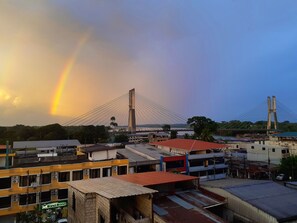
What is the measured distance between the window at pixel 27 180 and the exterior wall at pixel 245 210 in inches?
566

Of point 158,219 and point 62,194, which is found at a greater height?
point 158,219

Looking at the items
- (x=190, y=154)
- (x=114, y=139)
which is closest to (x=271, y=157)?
(x=190, y=154)

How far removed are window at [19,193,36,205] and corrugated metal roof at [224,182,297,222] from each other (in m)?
15.0

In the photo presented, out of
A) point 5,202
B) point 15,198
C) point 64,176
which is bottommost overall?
point 5,202

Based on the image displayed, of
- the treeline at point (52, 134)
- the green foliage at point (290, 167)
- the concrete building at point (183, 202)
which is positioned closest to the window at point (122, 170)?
the concrete building at point (183, 202)

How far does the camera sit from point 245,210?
13539mm

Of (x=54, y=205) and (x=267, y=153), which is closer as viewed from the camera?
(x=54, y=205)

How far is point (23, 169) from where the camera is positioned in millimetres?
19219

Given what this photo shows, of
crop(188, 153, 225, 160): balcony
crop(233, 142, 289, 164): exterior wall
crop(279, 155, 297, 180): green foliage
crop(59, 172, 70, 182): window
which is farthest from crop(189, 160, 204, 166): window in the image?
crop(59, 172, 70, 182): window

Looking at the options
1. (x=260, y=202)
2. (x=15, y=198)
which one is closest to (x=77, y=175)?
(x=15, y=198)

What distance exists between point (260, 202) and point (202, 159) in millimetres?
17382

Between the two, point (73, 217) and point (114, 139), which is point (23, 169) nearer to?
point (73, 217)

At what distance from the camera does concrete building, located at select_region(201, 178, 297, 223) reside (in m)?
12.3

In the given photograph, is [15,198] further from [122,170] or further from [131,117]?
[131,117]
